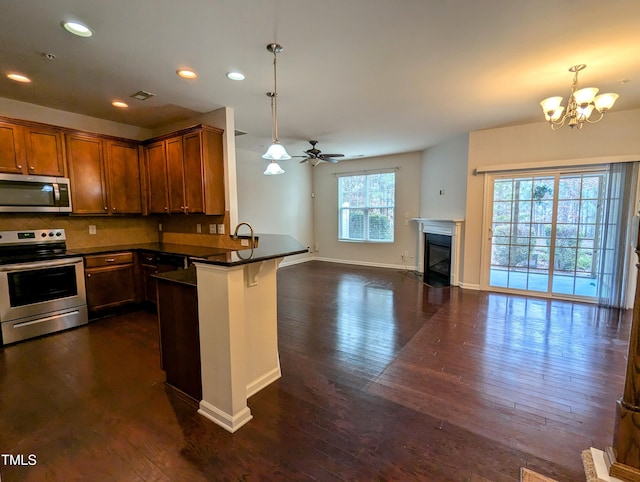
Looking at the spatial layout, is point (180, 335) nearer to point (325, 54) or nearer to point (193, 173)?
point (193, 173)

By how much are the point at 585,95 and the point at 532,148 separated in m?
1.96

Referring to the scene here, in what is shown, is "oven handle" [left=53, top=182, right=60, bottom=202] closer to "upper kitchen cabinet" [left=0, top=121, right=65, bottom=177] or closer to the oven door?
"upper kitchen cabinet" [left=0, top=121, right=65, bottom=177]

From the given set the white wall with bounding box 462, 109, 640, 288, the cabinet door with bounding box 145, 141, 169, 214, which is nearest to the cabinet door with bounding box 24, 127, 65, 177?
the cabinet door with bounding box 145, 141, 169, 214

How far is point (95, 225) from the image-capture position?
424 centimetres

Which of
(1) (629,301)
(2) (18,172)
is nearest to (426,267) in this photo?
(1) (629,301)

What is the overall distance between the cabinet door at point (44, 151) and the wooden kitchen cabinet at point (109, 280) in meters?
1.14

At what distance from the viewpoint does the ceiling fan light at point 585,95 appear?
274cm

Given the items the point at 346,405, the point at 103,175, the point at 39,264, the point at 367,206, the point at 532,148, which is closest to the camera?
the point at 346,405

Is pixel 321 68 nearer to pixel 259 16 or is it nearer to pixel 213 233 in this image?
pixel 259 16

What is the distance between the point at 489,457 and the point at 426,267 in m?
5.11

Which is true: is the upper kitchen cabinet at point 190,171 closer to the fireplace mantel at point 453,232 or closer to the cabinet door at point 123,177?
the cabinet door at point 123,177

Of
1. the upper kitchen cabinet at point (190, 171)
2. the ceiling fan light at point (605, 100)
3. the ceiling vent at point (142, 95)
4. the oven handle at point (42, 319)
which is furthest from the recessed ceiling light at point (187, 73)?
the ceiling fan light at point (605, 100)

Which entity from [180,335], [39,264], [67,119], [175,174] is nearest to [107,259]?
[39,264]

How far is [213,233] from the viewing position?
417 cm
